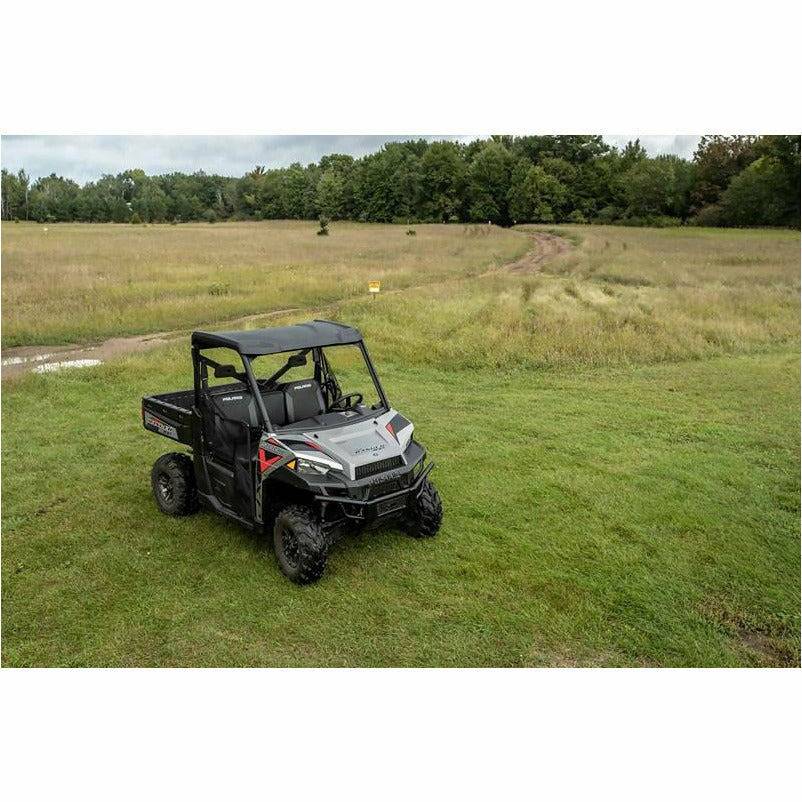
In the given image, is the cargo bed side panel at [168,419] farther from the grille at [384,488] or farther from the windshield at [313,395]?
the grille at [384,488]

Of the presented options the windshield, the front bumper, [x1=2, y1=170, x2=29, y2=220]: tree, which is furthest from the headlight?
[x1=2, y1=170, x2=29, y2=220]: tree

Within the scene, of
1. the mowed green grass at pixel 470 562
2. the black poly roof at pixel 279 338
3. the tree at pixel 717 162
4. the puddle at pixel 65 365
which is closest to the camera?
the mowed green grass at pixel 470 562

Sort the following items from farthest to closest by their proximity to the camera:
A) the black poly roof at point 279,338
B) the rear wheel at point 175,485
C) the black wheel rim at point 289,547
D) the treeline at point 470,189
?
the treeline at point 470,189 → the rear wheel at point 175,485 → the black poly roof at point 279,338 → the black wheel rim at point 289,547

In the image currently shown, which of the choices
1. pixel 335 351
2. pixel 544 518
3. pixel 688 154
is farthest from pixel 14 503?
pixel 688 154

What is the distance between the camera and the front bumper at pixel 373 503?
4.91 metres

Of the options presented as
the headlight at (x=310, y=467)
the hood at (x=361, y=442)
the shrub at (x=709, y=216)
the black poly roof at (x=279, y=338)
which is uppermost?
the shrub at (x=709, y=216)

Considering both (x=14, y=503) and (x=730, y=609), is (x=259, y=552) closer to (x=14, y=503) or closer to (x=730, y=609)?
(x=14, y=503)

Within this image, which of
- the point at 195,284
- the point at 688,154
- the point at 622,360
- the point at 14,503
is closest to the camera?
the point at 14,503

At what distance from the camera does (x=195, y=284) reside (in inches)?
531

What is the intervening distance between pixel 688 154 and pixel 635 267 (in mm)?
5853

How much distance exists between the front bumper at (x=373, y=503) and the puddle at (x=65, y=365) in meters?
7.51

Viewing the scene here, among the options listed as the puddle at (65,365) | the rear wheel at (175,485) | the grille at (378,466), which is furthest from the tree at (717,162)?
the puddle at (65,365)

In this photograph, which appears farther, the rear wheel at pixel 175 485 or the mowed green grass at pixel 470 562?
the rear wheel at pixel 175 485

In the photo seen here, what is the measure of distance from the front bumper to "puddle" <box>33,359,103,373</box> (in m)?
7.51
